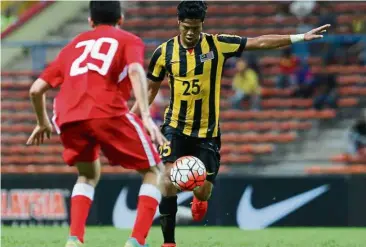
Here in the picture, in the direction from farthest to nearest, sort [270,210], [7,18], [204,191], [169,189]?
[7,18], [270,210], [204,191], [169,189]

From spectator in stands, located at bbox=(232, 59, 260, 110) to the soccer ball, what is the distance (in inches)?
331

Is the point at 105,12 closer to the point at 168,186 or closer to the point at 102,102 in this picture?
the point at 102,102

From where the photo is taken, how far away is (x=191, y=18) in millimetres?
7871

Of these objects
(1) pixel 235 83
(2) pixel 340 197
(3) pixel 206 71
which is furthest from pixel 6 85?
(3) pixel 206 71

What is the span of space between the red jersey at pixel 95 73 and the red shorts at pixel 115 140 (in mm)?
59

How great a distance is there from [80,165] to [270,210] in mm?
6381

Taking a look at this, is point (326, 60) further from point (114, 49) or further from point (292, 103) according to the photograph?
point (114, 49)

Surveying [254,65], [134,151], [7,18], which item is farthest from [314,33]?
[7,18]

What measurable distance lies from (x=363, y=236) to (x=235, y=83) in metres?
6.33

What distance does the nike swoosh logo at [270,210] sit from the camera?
41.6ft

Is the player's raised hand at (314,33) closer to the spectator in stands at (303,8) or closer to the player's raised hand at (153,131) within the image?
the player's raised hand at (153,131)

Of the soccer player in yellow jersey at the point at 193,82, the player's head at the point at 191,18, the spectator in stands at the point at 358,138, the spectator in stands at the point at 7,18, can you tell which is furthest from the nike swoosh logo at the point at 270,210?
the spectator in stands at the point at 7,18

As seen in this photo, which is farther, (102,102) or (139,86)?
(102,102)

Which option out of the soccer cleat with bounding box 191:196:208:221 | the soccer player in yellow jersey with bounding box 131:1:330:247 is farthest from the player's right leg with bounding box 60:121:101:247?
the soccer cleat with bounding box 191:196:208:221
